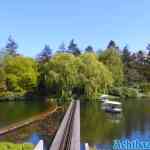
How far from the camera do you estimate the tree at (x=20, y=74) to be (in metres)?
57.2

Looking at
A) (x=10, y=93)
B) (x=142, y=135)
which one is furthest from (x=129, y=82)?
(x=142, y=135)

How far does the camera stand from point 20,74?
58.7m

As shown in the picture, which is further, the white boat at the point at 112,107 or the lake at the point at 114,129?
the white boat at the point at 112,107

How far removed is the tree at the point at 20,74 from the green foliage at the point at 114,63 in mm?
13231

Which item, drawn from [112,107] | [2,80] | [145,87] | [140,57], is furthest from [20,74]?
[140,57]

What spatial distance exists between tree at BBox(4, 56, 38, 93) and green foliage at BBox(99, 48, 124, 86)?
13.2 meters

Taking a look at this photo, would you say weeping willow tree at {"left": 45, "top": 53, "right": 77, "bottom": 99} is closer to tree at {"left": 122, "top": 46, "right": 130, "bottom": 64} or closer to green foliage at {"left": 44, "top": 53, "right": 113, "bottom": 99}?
green foliage at {"left": 44, "top": 53, "right": 113, "bottom": 99}

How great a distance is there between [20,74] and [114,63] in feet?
56.4

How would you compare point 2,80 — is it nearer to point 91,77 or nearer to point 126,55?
point 91,77

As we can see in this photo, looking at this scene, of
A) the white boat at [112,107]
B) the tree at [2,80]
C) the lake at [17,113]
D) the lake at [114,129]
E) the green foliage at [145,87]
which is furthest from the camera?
the green foliage at [145,87]

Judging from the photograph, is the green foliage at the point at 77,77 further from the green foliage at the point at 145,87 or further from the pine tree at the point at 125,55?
the pine tree at the point at 125,55

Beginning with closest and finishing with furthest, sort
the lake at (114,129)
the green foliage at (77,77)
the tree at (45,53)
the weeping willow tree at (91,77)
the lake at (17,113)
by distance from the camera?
the lake at (114,129) < the lake at (17,113) < the weeping willow tree at (91,77) < the green foliage at (77,77) < the tree at (45,53)

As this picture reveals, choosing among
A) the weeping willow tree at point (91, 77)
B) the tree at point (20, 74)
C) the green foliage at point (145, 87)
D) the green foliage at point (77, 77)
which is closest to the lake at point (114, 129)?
the weeping willow tree at point (91, 77)

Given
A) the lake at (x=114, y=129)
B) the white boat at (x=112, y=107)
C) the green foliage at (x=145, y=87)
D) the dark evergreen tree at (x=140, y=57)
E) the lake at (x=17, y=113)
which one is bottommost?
the lake at (x=114, y=129)
